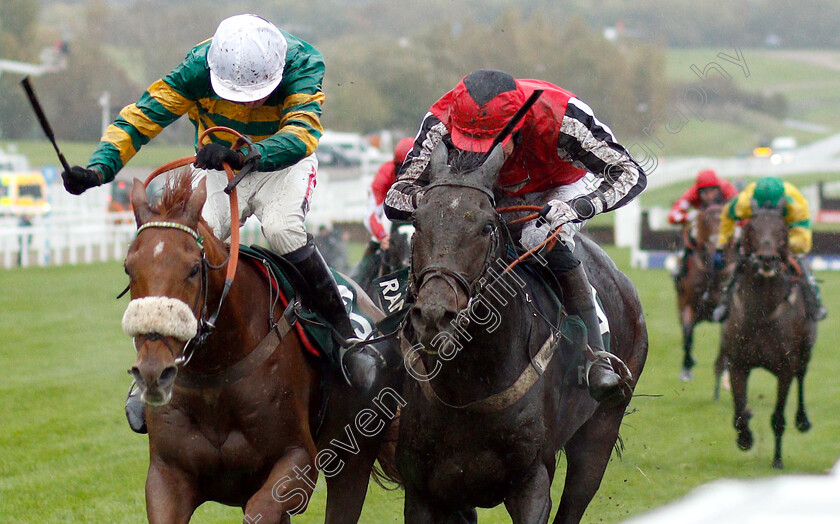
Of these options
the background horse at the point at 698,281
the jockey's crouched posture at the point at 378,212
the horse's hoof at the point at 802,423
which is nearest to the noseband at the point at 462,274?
the jockey's crouched posture at the point at 378,212

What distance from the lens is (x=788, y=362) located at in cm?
801

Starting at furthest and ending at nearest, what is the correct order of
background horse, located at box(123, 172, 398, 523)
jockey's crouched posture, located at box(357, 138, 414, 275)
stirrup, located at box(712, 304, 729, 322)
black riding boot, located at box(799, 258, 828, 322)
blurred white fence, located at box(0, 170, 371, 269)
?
blurred white fence, located at box(0, 170, 371, 269) < jockey's crouched posture, located at box(357, 138, 414, 275) < stirrup, located at box(712, 304, 729, 322) < black riding boot, located at box(799, 258, 828, 322) < background horse, located at box(123, 172, 398, 523)

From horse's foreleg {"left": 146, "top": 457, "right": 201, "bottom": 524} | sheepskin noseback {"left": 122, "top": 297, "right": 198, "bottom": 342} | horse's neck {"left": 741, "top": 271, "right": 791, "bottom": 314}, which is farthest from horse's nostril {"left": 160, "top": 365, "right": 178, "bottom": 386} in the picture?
horse's neck {"left": 741, "top": 271, "right": 791, "bottom": 314}

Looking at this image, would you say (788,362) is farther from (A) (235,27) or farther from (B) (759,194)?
(A) (235,27)

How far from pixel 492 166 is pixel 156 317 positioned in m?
1.28

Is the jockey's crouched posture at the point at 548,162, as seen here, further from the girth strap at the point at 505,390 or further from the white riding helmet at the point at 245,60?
the white riding helmet at the point at 245,60

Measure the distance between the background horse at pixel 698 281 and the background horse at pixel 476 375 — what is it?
22.2 ft

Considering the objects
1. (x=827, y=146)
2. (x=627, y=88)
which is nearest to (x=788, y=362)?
(x=627, y=88)

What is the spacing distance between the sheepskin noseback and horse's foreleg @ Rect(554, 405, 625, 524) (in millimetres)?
2129

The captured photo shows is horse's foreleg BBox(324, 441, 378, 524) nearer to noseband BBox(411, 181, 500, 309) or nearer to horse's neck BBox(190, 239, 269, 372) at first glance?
horse's neck BBox(190, 239, 269, 372)

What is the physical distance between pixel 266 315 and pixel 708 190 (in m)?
7.72

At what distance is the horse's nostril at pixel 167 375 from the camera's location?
11.2 ft

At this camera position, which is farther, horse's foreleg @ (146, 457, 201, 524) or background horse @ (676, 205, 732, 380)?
background horse @ (676, 205, 732, 380)

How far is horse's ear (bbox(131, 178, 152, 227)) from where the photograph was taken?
3.74 meters
